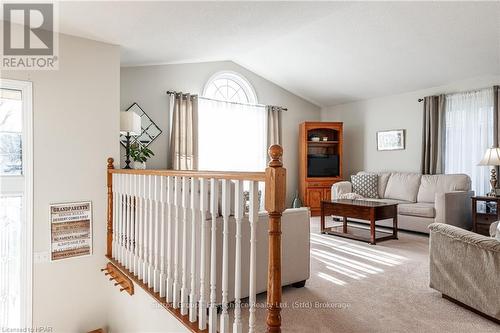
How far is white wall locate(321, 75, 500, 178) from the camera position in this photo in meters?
5.85

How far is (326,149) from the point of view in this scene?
7.24 meters

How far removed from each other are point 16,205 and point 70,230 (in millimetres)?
506

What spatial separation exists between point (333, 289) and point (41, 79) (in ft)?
10.8

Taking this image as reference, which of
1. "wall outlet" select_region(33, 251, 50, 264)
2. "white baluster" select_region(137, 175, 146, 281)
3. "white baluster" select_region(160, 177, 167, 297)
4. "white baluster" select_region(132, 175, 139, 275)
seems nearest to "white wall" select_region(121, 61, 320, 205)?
"wall outlet" select_region(33, 251, 50, 264)

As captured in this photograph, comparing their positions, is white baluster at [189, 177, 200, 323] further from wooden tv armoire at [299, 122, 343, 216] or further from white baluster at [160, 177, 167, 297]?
wooden tv armoire at [299, 122, 343, 216]

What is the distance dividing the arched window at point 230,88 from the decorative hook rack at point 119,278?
11.7 ft

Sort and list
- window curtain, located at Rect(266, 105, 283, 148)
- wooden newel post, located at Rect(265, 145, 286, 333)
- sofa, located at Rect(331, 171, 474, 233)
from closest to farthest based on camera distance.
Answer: wooden newel post, located at Rect(265, 145, 286, 333), sofa, located at Rect(331, 171, 474, 233), window curtain, located at Rect(266, 105, 283, 148)

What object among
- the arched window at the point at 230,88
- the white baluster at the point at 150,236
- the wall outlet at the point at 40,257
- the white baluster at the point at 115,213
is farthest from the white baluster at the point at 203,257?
the arched window at the point at 230,88

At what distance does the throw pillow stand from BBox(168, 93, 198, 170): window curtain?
3.13 meters

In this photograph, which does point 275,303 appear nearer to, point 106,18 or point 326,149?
point 106,18

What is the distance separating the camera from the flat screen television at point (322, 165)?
677 cm

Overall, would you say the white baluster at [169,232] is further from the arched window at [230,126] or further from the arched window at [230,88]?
the arched window at [230,88]

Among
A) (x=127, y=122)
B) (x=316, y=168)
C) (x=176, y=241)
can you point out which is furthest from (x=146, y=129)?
(x=316, y=168)

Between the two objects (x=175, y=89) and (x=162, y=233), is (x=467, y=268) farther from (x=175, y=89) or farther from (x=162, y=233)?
(x=175, y=89)
